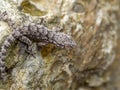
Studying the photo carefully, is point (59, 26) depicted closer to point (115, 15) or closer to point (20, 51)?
point (20, 51)

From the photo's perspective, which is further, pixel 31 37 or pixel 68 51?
pixel 68 51

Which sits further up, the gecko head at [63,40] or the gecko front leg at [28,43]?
the gecko head at [63,40]

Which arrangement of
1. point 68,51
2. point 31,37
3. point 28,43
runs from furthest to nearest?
1. point 68,51
2. point 31,37
3. point 28,43

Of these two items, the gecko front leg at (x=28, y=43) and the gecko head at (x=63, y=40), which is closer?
the gecko front leg at (x=28, y=43)

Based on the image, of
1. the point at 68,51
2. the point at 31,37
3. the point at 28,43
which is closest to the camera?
the point at 28,43

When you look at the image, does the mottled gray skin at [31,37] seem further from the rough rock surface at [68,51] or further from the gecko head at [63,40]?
the rough rock surface at [68,51]

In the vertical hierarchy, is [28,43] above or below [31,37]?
below

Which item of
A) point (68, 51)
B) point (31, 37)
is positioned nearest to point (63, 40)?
point (68, 51)

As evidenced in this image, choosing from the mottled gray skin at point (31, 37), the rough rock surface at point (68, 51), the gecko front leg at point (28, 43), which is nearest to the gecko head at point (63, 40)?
the mottled gray skin at point (31, 37)

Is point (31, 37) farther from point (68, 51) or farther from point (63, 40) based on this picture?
point (68, 51)
